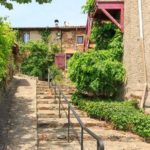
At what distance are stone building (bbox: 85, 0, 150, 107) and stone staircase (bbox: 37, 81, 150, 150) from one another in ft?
7.38

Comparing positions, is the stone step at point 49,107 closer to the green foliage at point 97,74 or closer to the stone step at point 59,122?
the green foliage at point 97,74

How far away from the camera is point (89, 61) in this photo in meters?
18.4

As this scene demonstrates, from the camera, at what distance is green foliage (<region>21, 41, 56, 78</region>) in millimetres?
37031

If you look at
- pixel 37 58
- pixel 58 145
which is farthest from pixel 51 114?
pixel 37 58

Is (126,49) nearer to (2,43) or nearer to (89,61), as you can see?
(89,61)

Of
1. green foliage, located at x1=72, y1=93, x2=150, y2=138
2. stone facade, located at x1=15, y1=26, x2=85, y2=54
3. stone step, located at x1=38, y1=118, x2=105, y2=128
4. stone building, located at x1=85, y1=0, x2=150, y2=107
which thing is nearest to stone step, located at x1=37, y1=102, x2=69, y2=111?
green foliage, located at x1=72, y1=93, x2=150, y2=138

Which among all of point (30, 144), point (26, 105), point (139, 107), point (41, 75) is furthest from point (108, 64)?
point (41, 75)

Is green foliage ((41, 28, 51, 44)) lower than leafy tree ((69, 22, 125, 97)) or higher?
higher

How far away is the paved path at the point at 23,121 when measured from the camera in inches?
440

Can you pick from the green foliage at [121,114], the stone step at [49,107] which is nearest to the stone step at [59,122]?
the green foliage at [121,114]

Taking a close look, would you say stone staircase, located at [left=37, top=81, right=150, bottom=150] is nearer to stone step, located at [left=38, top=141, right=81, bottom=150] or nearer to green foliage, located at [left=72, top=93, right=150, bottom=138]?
stone step, located at [left=38, top=141, right=81, bottom=150]

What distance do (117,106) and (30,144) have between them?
213 inches

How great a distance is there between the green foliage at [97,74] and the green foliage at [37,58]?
18.2 metres

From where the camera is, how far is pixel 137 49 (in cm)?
1766
